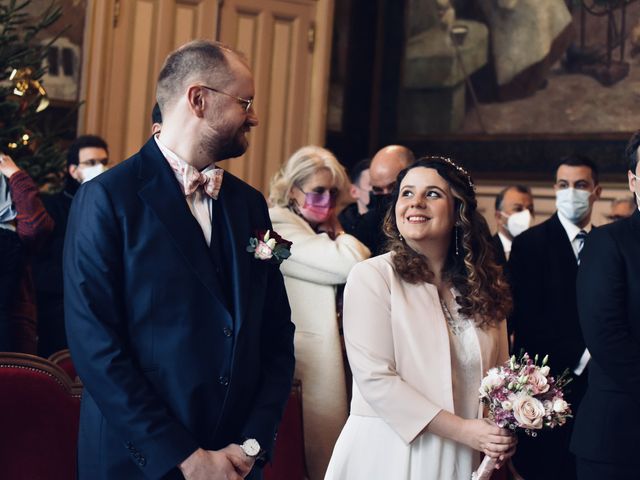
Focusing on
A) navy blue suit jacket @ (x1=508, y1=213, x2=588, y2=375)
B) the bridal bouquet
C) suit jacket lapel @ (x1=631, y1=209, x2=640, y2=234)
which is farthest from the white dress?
navy blue suit jacket @ (x1=508, y1=213, x2=588, y2=375)

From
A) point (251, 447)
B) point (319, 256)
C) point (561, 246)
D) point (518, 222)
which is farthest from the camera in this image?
point (518, 222)

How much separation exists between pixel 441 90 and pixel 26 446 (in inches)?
326

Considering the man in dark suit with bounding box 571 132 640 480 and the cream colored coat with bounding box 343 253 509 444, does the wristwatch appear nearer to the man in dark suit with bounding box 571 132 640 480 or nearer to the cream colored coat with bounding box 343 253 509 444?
the cream colored coat with bounding box 343 253 509 444

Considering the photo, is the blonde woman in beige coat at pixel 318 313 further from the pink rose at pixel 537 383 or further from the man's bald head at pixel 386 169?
the pink rose at pixel 537 383

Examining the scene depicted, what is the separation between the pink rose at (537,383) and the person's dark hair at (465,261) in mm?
418

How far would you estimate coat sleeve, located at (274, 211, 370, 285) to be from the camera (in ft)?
15.8

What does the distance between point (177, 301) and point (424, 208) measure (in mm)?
1277

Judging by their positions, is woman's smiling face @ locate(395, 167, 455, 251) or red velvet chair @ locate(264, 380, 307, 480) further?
red velvet chair @ locate(264, 380, 307, 480)

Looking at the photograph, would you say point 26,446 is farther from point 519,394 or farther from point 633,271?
point 633,271

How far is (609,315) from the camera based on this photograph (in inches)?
→ 143

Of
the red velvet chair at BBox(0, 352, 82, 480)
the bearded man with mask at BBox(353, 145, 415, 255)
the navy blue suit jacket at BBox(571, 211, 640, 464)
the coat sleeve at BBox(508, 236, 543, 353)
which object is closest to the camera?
the red velvet chair at BBox(0, 352, 82, 480)

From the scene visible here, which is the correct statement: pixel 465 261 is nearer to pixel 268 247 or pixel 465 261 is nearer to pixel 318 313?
pixel 268 247

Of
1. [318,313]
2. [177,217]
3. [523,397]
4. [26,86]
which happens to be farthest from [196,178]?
[26,86]

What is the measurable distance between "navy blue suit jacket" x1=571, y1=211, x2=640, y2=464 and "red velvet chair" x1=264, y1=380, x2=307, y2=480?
1.06 m
